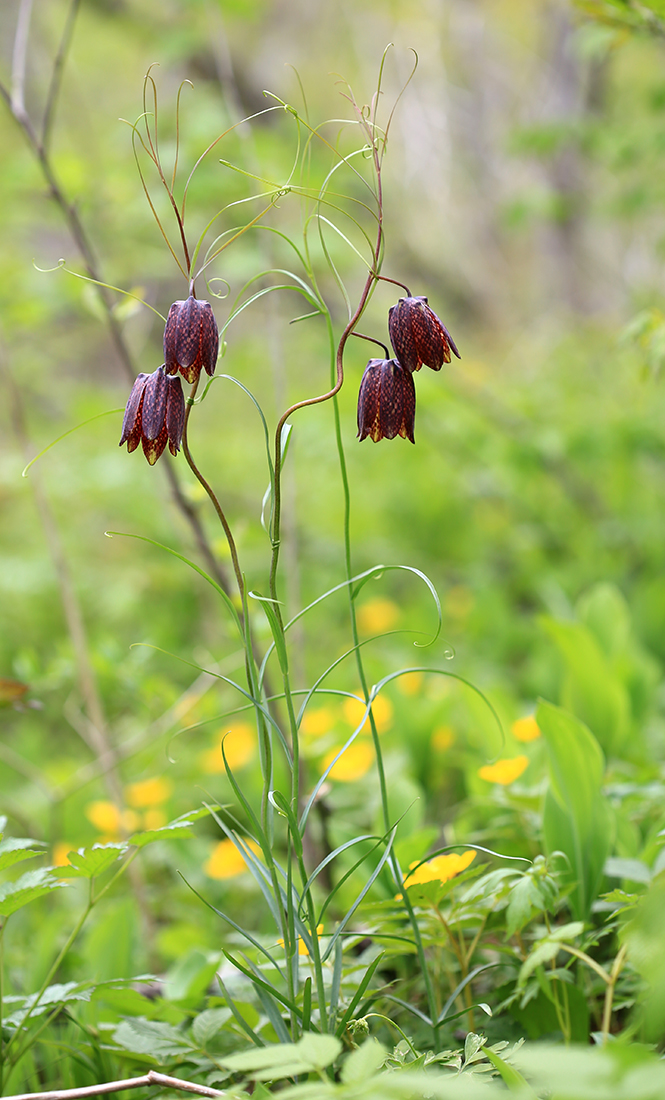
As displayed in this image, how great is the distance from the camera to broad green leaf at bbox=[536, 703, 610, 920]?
98 cm

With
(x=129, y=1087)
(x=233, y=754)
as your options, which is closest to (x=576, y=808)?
(x=129, y=1087)

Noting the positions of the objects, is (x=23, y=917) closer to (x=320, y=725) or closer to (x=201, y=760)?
(x=201, y=760)

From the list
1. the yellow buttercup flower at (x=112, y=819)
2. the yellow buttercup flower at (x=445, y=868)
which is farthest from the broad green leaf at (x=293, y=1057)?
the yellow buttercup flower at (x=112, y=819)

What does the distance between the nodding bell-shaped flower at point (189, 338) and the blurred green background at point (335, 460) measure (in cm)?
24

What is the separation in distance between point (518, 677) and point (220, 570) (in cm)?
143

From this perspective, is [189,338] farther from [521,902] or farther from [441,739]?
[441,739]

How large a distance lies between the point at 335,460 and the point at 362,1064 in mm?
2621

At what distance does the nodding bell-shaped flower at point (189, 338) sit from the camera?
67cm

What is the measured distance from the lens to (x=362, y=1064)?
0.48 meters

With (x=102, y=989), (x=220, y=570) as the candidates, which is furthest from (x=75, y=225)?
(x=102, y=989)

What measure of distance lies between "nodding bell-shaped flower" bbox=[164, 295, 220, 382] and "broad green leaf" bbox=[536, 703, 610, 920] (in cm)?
68

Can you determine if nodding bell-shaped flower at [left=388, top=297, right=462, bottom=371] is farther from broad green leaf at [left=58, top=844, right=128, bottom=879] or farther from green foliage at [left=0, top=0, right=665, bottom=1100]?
broad green leaf at [left=58, top=844, right=128, bottom=879]

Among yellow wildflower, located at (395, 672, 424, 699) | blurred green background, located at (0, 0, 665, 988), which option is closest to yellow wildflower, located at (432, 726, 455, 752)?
blurred green background, located at (0, 0, 665, 988)

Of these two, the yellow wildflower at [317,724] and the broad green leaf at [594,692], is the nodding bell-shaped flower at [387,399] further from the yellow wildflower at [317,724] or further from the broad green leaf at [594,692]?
the yellow wildflower at [317,724]
